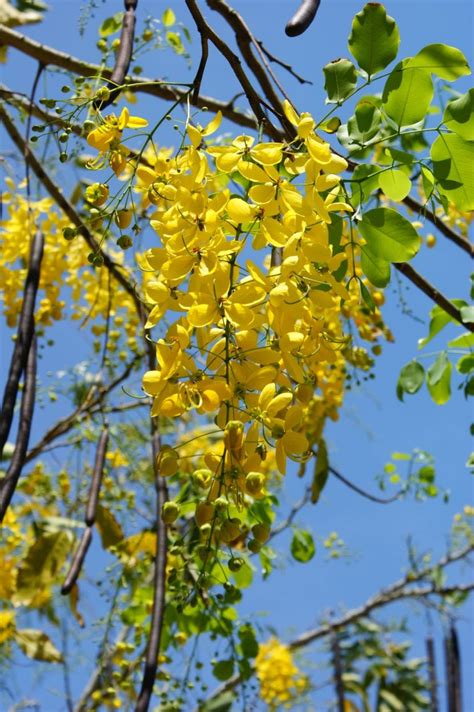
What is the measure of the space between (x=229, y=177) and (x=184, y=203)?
475 mm

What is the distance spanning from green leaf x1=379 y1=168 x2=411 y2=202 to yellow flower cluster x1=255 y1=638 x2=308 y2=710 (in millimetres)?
4289

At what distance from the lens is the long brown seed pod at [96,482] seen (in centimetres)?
166

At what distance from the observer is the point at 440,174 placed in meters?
1.10

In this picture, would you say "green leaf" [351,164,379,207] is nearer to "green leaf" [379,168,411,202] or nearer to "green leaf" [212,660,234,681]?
"green leaf" [379,168,411,202]

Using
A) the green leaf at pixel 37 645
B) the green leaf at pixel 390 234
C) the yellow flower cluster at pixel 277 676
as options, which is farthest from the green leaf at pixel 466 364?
the yellow flower cluster at pixel 277 676

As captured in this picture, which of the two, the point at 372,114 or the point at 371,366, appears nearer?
the point at 372,114

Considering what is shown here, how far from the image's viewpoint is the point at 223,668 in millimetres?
1972

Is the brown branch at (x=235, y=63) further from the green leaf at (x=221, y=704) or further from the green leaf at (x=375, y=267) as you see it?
the green leaf at (x=221, y=704)

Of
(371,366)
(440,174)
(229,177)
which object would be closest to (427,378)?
(371,366)

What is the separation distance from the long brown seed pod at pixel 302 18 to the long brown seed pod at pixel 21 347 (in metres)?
0.69

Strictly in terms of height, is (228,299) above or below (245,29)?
below

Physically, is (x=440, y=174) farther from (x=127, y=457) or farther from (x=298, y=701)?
(x=298, y=701)

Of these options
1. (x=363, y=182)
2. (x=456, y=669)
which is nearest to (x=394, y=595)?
(x=456, y=669)

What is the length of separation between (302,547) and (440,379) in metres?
0.57
